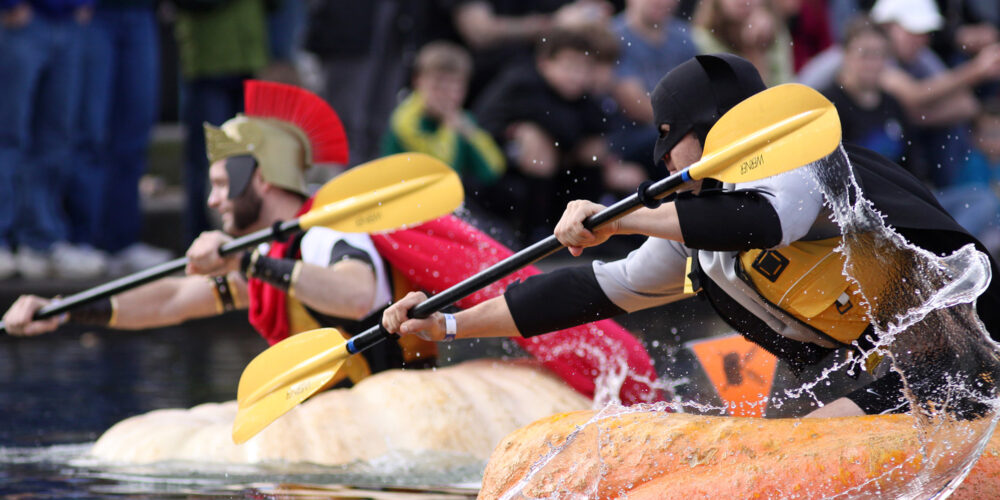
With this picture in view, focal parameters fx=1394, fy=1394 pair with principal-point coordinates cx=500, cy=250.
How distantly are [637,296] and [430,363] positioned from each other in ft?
4.44

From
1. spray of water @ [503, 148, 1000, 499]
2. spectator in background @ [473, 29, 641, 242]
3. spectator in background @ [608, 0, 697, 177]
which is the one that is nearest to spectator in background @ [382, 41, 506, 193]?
spectator in background @ [473, 29, 641, 242]

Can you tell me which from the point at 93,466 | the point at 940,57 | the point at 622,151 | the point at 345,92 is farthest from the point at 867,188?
the point at 940,57

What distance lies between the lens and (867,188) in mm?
3318

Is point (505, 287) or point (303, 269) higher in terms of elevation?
point (303, 269)

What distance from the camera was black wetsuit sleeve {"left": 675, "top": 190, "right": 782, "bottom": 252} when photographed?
3.13 m

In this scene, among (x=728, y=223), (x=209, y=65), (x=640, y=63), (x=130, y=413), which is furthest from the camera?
(x=209, y=65)

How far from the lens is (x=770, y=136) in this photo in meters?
3.24

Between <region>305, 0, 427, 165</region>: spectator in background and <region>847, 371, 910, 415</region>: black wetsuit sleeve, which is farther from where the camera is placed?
<region>305, 0, 427, 165</region>: spectator in background

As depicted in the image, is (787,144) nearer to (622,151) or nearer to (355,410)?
(355,410)

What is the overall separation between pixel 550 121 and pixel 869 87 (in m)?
1.83

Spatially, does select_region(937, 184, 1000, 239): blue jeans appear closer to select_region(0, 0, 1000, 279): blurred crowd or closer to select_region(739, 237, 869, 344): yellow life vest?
select_region(0, 0, 1000, 279): blurred crowd

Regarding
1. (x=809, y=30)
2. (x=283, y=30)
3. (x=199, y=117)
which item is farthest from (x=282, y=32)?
(x=809, y=30)

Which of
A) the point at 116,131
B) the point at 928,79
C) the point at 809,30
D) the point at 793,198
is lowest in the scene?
the point at 928,79

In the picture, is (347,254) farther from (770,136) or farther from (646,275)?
(770,136)
